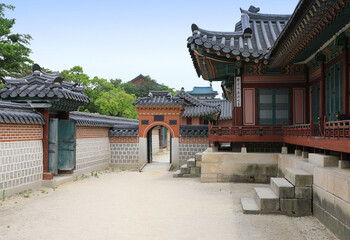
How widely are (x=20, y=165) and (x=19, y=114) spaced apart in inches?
62.8

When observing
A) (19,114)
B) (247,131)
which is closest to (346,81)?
(247,131)

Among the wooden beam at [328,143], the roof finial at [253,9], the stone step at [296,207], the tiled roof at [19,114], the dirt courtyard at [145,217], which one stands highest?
the roof finial at [253,9]

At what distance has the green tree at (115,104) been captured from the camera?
34125 mm

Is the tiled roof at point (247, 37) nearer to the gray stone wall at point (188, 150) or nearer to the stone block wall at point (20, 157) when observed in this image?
the stone block wall at point (20, 157)

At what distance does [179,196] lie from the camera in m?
9.41

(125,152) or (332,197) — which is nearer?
(332,197)

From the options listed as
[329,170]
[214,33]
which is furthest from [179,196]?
[214,33]

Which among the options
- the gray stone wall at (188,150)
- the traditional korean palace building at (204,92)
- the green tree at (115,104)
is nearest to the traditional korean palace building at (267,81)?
the gray stone wall at (188,150)

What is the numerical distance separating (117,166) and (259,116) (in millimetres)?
8993

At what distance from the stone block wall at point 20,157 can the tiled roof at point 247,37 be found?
6.11 m

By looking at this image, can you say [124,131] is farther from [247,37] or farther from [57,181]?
[247,37]

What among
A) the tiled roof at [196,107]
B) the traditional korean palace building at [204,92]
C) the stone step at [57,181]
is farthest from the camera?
the traditional korean palace building at [204,92]

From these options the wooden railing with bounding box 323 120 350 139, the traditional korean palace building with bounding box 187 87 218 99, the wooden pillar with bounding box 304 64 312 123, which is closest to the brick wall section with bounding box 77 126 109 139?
the wooden pillar with bounding box 304 64 312 123

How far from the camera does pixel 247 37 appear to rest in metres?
11.8
